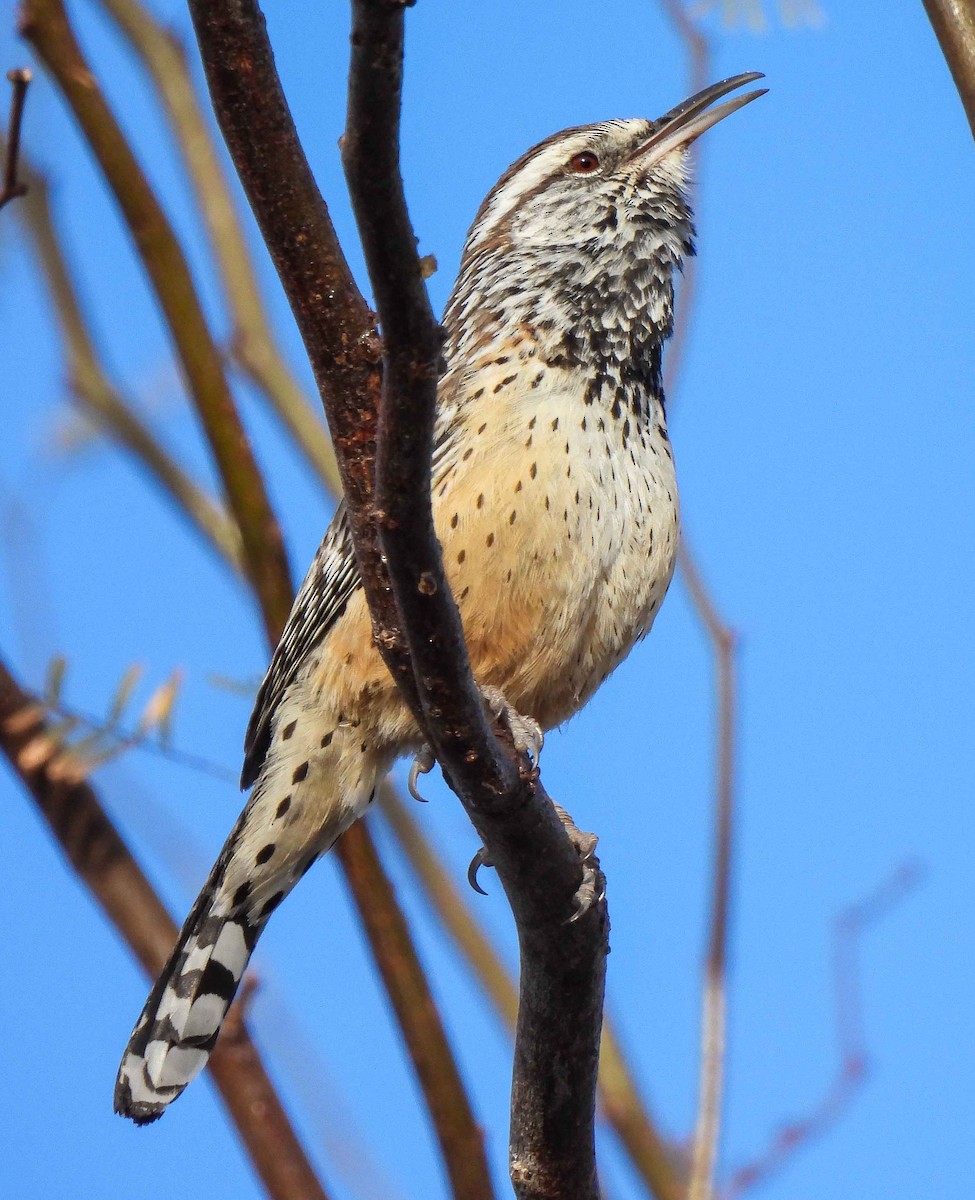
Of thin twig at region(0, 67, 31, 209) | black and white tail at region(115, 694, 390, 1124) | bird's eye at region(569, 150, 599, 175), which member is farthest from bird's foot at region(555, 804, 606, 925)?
bird's eye at region(569, 150, 599, 175)

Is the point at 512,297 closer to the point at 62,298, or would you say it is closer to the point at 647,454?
the point at 647,454

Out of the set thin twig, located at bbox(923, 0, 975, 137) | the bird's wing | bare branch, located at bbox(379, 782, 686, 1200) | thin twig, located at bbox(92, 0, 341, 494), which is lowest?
bare branch, located at bbox(379, 782, 686, 1200)

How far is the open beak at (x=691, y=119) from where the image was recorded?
389cm

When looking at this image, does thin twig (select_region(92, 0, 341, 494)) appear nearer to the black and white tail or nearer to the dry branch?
the black and white tail

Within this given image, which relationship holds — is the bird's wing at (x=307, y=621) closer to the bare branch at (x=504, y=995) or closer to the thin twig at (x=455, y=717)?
the bare branch at (x=504, y=995)

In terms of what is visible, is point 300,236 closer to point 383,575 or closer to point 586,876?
point 383,575

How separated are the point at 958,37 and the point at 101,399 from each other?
2905mm

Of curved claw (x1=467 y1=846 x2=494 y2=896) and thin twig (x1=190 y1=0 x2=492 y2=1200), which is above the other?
thin twig (x1=190 y1=0 x2=492 y2=1200)

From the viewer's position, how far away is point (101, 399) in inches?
180

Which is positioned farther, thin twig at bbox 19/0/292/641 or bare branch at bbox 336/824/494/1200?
thin twig at bbox 19/0/292/641

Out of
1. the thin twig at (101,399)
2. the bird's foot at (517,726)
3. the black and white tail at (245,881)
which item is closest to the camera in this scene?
the bird's foot at (517,726)

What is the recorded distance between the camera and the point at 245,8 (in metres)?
1.93

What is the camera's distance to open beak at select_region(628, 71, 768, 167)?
3889 millimetres

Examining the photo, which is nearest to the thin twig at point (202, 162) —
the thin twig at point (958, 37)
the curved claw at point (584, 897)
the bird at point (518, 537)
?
the bird at point (518, 537)
